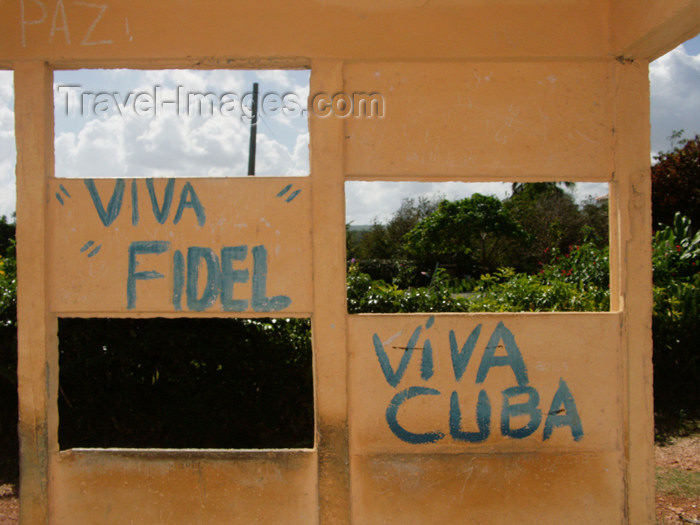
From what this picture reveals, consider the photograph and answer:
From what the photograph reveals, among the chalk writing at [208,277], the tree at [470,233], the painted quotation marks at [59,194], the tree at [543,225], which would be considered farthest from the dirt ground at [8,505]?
the tree at [543,225]

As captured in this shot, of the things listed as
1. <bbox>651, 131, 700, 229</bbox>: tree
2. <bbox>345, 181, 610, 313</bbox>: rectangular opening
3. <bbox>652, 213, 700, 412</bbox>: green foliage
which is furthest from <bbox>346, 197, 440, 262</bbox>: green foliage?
<bbox>652, 213, 700, 412</bbox>: green foliage

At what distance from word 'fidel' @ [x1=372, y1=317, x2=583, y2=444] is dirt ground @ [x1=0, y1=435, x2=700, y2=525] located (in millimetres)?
1299

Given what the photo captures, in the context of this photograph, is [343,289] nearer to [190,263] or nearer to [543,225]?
[190,263]

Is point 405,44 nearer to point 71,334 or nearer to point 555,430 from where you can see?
point 555,430

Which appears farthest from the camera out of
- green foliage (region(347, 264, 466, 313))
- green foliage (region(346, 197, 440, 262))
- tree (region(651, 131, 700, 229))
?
green foliage (region(346, 197, 440, 262))

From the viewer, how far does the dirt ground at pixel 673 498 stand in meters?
3.60

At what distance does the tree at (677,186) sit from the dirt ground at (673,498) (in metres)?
7.58

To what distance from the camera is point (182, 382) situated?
15.4 feet

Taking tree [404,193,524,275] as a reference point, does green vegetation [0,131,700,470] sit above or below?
below

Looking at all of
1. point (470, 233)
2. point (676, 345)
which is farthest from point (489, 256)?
point (676, 345)

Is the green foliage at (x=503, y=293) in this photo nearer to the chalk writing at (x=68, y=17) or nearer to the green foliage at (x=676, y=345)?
the green foliage at (x=676, y=345)

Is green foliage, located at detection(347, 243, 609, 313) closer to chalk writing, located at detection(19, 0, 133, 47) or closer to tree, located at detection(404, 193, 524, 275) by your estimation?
chalk writing, located at detection(19, 0, 133, 47)

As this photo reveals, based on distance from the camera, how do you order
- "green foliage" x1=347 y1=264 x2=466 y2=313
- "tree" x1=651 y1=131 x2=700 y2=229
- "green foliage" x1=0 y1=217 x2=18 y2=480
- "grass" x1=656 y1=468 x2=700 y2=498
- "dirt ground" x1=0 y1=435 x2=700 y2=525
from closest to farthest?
"dirt ground" x1=0 y1=435 x2=700 y2=525
"grass" x1=656 y1=468 x2=700 y2=498
"green foliage" x1=0 y1=217 x2=18 y2=480
"green foliage" x1=347 y1=264 x2=466 y2=313
"tree" x1=651 y1=131 x2=700 y2=229

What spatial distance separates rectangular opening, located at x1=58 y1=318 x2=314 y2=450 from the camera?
4.50 meters
